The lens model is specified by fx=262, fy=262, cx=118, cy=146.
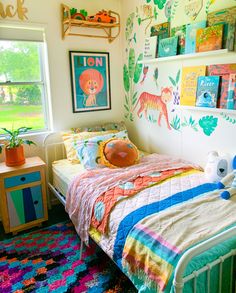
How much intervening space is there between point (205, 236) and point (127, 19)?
2.62m

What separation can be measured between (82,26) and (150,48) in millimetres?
803

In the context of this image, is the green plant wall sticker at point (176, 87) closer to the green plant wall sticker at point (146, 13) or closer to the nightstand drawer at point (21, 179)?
the green plant wall sticker at point (146, 13)

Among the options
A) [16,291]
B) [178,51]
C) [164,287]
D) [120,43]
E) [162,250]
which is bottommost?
[16,291]

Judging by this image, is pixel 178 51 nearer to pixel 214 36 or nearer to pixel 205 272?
pixel 214 36

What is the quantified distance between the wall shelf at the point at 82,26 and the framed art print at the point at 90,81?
0.19 metres

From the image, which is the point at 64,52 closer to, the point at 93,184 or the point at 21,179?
the point at 21,179

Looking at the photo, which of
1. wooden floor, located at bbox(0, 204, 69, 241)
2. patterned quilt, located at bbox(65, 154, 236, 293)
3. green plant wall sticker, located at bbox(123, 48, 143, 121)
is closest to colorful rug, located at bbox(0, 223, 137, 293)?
wooden floor, located at bbox(0, 204, 69, 241)

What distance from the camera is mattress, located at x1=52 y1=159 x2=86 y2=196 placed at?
2.44m

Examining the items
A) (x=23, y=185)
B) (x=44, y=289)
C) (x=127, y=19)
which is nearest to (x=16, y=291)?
(x=44, y=289)

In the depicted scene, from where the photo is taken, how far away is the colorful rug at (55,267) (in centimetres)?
186

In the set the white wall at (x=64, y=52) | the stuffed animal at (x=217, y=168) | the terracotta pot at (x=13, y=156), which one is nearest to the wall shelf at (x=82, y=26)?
the white wall at (x=64, y=52)

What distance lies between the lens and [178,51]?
8.09 ft

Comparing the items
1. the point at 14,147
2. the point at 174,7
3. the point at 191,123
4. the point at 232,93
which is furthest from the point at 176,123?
the point at 14,147

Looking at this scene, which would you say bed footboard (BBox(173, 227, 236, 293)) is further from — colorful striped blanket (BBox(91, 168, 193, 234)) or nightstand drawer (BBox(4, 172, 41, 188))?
nightstand drawer (BBox(4, 172, 41, 188))
